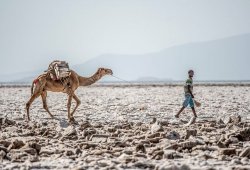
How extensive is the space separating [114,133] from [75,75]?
19.1ft

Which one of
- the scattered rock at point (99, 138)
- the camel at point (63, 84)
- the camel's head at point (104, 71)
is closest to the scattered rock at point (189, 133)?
the scattered rock at point (99, 138)

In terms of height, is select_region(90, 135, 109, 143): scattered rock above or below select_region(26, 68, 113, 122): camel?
below

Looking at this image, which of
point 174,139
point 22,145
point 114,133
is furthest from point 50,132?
point 174,139

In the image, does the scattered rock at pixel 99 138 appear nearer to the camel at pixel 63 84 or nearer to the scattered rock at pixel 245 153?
the scattered rock at pixel 245 153

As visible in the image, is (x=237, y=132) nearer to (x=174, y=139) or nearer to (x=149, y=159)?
(x=174, y=139)

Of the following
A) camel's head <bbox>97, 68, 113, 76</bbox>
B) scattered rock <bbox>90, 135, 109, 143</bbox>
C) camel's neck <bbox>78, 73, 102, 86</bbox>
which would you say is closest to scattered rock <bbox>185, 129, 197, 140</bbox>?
scattered rock <bbox>90, 135, 109, 143</bbox>

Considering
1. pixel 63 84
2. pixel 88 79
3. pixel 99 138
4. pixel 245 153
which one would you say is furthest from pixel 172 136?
pixel 88 79

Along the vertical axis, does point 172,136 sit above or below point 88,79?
below

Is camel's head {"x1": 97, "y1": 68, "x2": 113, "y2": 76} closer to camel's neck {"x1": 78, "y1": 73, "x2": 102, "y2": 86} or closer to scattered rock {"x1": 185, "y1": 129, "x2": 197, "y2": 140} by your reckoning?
camel's neck {"x1": 78, "y1": 73, "x2": 102, "y2": 86}

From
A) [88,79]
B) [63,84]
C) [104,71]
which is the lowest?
[63,84]

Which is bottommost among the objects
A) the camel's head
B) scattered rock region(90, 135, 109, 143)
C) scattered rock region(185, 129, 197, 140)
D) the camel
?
scattered rock region(90, 135, 109, 143)

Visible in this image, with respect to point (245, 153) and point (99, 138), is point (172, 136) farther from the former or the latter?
point (245, 153)

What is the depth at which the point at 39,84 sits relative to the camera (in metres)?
16.7

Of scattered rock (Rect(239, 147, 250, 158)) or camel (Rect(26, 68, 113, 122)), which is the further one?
camel (Rect(26, 68, 113, 122))
